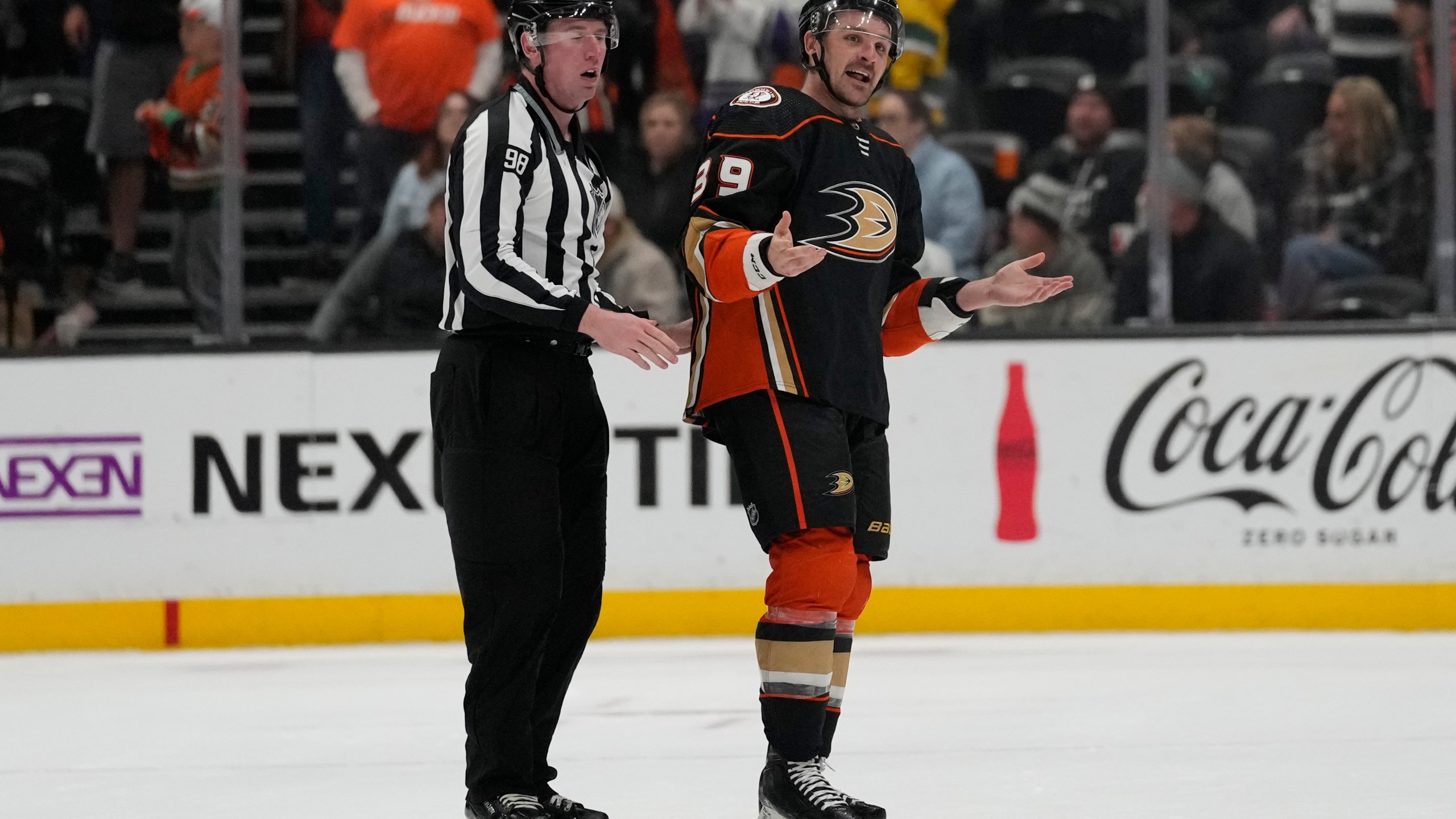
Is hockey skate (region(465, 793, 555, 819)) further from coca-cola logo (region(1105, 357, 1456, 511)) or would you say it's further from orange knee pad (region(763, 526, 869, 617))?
coca-cola logo (region(1105, 357, 1456, 511))

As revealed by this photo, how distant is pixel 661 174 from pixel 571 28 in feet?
10.4

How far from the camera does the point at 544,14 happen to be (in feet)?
8.68

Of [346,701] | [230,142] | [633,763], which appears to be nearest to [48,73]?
[230,142]

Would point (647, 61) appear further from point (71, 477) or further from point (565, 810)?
point (565, 810)

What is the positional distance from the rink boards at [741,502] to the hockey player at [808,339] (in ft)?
8.84

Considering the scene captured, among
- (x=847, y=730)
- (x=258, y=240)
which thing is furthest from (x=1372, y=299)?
(x=258, y=240)

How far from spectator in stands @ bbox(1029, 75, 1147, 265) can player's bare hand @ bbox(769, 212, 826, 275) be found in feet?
11.3

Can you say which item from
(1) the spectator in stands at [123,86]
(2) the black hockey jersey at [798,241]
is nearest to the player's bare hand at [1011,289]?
(2) the black hockey jersey at [798,241]

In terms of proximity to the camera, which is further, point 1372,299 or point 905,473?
point 1372,299

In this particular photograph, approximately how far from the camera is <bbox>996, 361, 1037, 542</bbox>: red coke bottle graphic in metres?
5.56

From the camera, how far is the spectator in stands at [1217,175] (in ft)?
19.1

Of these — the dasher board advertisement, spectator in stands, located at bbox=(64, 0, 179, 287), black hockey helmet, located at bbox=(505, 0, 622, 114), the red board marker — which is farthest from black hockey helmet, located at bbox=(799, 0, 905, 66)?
spectator in stands, located at bbox=(64, 0, 179, 287)

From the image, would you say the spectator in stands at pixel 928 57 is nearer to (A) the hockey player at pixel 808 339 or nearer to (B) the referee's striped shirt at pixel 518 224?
(A) the hockey player at pixel 808 339

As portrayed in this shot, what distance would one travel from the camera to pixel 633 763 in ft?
11.4
